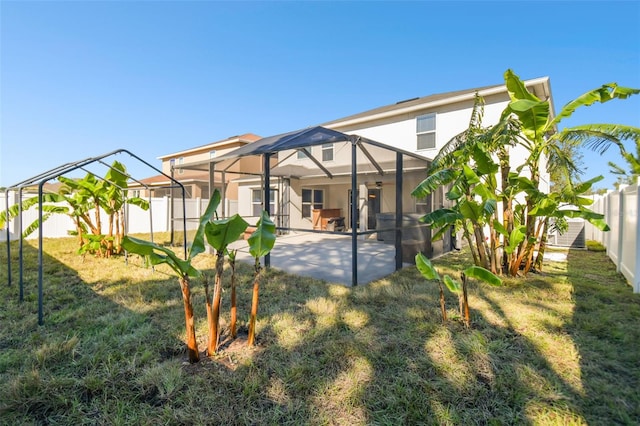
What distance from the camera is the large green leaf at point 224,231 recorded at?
2.48 m

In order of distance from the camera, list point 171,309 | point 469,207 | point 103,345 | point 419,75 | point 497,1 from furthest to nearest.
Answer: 1. point 419,75
2. point 497,1
3. point 469,207
4. point 171,309
5. point 103,345

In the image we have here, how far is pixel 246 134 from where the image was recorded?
26328 millimetres

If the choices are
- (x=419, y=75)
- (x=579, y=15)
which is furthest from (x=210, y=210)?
(x=419, y=75)

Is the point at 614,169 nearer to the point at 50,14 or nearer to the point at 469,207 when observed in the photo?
the point at 469,207

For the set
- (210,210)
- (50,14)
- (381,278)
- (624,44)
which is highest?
(624,44)

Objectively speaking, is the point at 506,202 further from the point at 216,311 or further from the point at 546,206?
the point at 216,311

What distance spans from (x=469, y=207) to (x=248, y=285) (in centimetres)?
420

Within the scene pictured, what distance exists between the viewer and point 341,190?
1526cm

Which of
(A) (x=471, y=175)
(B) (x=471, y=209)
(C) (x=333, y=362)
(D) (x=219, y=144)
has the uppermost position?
(D) (x=219, y=144)

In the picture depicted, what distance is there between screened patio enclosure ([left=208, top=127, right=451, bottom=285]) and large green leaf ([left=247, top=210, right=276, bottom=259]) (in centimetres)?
242

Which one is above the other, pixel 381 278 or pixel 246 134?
pixel 246 134

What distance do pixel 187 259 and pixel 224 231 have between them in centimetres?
41

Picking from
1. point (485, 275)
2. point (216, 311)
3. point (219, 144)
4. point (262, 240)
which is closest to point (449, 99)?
point (485, 275)

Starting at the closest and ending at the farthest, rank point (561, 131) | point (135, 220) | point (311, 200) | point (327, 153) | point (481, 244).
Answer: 1. point (561, 131)
2. point (481, 244)
3. point (327, 153)
4. point (135, 220)
5. point (311, 200)
